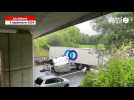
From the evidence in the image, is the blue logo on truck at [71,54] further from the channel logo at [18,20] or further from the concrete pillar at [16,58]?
the channel logo at [18,20]

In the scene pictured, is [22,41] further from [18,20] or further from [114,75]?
[114,75]

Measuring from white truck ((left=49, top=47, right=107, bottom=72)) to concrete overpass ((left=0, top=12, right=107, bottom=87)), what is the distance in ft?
0.96

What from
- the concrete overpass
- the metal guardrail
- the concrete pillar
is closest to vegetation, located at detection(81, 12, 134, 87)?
the concrete overpass

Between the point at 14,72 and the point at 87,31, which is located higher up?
the point at 87,31

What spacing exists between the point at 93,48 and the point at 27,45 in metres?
0.86

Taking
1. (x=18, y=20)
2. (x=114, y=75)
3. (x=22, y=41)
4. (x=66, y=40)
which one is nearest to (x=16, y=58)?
(x=22, y=41)

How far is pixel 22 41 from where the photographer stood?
2.86 m

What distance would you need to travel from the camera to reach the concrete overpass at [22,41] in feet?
9.17

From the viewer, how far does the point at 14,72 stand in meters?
2.84

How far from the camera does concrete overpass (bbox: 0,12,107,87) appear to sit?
9.17ft

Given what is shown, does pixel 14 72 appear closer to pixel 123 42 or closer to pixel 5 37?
pixel 5 37

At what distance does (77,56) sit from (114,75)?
0.54 metres
